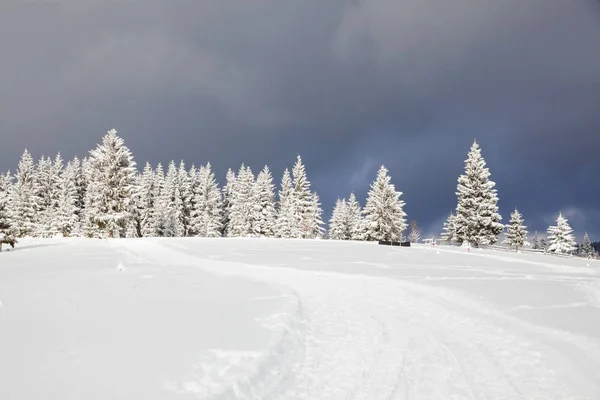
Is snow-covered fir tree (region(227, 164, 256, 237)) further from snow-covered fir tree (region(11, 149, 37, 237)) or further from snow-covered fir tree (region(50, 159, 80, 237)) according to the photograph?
snow-covered fir tree (region(11, 149, 37, 237))

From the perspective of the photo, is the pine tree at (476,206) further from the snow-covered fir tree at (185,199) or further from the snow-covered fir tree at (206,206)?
the snow-covered fir tree at (185,199)

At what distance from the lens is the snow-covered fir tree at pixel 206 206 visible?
68750 millimetres

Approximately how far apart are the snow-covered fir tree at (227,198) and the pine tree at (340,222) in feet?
70.7

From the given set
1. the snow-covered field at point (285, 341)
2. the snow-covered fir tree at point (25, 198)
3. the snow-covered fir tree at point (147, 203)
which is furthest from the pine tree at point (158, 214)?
the snow-covered field at point (285, 341)

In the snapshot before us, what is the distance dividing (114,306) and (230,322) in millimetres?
3142

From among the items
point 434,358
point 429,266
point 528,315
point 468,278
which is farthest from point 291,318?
point 429,266

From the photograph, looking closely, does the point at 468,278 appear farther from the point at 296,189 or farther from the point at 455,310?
the point at 296,189

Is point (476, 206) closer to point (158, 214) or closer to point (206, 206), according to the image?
point (206, 206)

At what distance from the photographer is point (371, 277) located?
19.3 meters

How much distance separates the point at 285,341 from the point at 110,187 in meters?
48.6

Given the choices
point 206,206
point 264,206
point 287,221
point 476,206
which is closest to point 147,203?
point 206,206

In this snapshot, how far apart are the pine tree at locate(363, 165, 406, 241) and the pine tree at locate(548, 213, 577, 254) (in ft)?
79.8

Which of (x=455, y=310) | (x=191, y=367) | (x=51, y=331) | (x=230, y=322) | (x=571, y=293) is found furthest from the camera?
(x=571, y=293)

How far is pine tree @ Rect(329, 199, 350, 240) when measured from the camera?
75.1 metres
